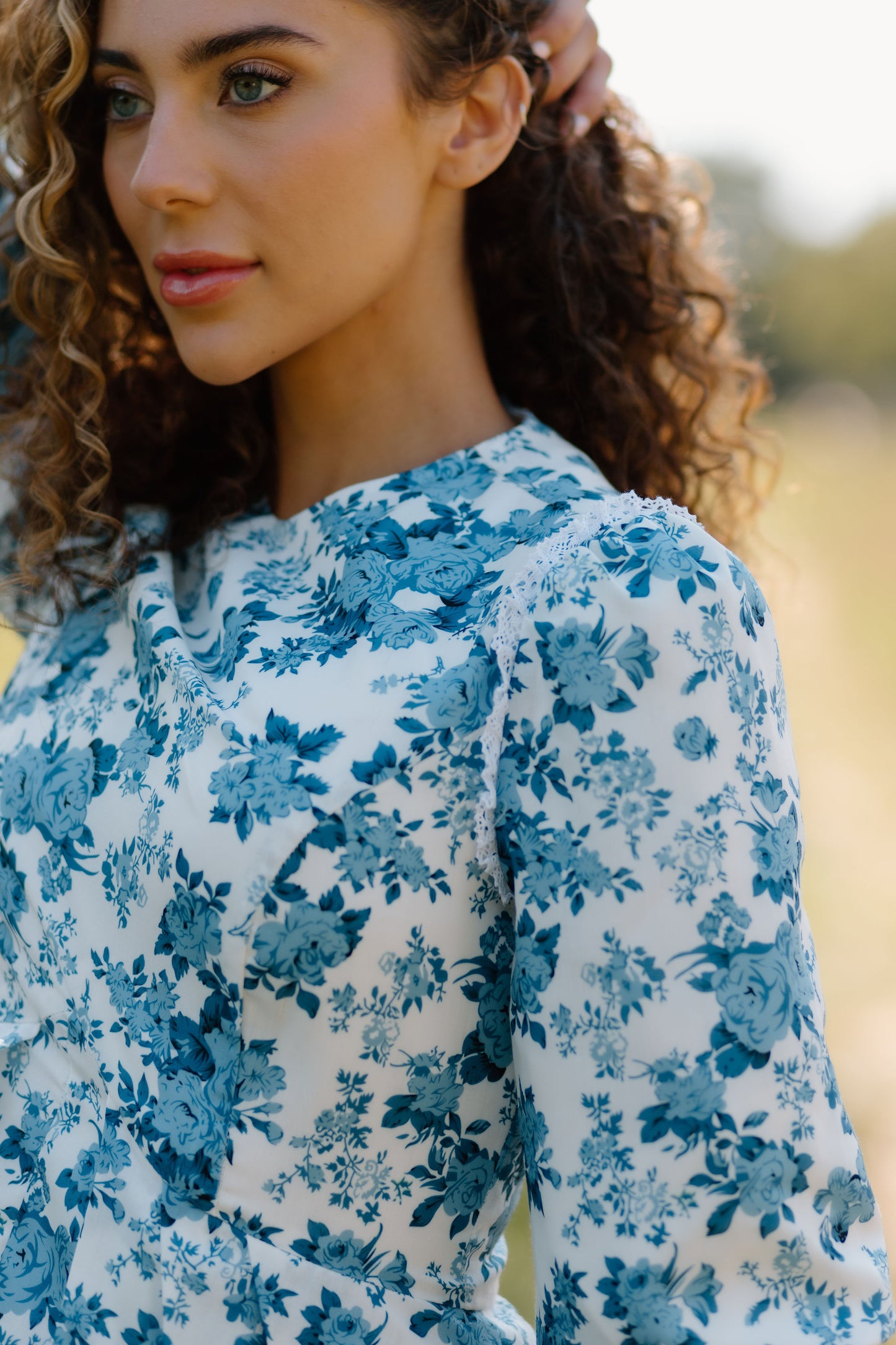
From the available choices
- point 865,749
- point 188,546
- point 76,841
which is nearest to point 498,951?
point 76,841

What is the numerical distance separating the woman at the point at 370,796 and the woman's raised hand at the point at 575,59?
18 mm

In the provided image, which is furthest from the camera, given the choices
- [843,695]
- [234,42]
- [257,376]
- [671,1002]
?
[843,695]

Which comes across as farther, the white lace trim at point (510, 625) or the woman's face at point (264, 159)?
the woman's face at point (264, 159)

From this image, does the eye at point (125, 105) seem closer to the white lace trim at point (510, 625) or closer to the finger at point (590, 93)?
the finger at point (590, 93)

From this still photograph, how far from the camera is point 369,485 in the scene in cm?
142

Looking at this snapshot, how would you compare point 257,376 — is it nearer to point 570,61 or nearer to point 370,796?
point 570,61

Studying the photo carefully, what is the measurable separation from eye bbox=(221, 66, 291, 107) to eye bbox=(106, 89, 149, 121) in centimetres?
16

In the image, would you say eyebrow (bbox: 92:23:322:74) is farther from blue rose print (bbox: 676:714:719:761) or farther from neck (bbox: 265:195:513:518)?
blue rose print (bbox: 676:714:719:761)

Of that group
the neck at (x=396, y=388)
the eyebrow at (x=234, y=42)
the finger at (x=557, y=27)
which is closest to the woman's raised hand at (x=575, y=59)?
the finger at (x=557, y=27)

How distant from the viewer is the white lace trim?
113cm

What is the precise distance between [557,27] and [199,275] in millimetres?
575

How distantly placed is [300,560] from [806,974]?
2.34ft

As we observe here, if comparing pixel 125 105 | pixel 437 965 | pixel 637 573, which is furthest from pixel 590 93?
pixel 437 965

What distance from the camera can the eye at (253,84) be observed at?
1.29 meters
